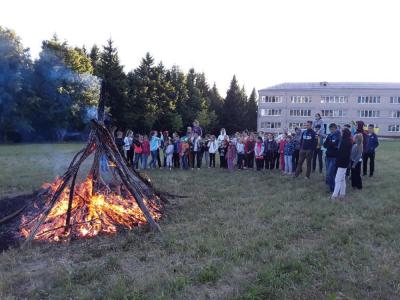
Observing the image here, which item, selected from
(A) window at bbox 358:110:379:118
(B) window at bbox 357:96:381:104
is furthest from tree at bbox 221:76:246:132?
(A) window at bbox 358:110:379:118

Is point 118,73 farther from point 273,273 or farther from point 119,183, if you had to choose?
point 273,273

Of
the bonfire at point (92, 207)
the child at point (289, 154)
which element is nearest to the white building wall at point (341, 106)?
the child at point (289, 154)

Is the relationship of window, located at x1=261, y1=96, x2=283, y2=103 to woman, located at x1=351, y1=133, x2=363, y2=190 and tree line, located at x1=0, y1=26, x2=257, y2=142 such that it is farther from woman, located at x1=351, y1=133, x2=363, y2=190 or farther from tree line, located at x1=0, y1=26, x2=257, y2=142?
woman, located at x1=351, y1=133, x2=363, y2=190

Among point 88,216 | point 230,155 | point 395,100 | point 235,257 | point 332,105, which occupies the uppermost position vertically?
point 395,100

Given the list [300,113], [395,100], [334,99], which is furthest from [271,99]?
[395,100]

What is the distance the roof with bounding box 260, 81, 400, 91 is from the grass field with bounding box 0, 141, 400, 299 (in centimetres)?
6486

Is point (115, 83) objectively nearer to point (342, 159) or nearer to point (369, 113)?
point (342, 159)

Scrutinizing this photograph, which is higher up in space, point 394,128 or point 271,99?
point 271,99

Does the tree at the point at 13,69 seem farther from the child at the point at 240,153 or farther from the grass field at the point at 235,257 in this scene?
the child at the point at 240,153

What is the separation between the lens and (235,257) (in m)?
5.84

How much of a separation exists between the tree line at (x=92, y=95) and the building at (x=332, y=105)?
3762mm

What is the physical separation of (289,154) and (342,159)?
4.87 metres

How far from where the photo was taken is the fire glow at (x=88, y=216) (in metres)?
7.18

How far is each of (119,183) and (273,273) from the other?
5367mm
